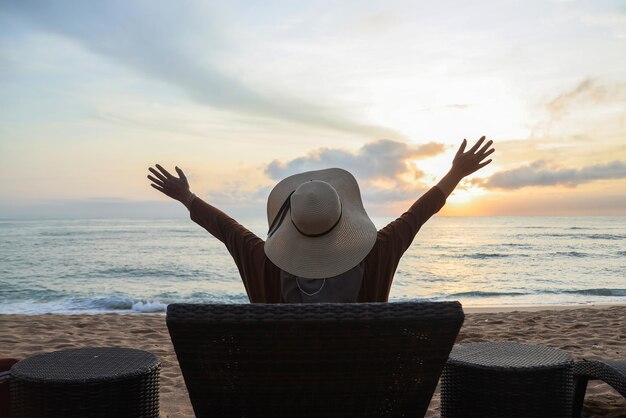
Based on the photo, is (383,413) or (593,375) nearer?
(383,413)

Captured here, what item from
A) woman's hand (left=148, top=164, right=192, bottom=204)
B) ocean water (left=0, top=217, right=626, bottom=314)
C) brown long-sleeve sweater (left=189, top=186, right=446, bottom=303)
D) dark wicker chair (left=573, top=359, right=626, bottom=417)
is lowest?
ocean water (left=0, top=217, right=626, bottom=314)

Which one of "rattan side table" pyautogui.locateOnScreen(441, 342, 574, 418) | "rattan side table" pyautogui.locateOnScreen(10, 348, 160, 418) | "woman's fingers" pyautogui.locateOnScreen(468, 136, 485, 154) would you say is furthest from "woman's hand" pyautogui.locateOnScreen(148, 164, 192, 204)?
"rattan side table" pyautogui.locateOnScreen(441, 342, 574, 418)

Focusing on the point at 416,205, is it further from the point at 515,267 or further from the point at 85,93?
the point at 515,267

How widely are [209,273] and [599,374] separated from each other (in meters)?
20.7

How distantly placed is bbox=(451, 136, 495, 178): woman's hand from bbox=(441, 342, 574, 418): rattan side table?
2.96ft

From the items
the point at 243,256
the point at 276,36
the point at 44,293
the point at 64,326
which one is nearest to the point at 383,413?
the point at 243,256

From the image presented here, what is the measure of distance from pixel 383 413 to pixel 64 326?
7.40 metres

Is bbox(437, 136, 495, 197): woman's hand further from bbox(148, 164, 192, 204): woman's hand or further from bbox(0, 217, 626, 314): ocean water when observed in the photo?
bbox(0, 217, 626, 314): ocean water

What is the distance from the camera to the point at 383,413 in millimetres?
1921

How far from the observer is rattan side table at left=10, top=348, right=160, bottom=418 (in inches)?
88.4

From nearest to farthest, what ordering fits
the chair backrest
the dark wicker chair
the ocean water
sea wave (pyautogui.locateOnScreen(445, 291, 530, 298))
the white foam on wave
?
the chair backrest, the dark wicker chair, the white foam on wave, the ocean water, sea wave (pyautogui.locateOnScreen(445, 291, 530, 298))

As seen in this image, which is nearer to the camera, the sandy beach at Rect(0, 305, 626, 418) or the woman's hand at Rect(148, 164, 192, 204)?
the woman's hand at Rect(148, 164, 192, 204)

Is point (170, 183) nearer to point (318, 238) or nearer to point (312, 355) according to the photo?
point (318, 238)

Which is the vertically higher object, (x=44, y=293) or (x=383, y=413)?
(x=383, y=413)
